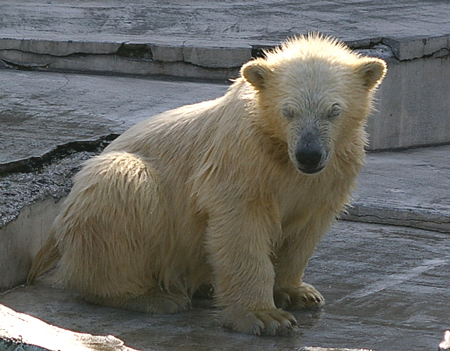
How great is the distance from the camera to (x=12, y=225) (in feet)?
13.1

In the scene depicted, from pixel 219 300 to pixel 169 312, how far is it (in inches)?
11.7

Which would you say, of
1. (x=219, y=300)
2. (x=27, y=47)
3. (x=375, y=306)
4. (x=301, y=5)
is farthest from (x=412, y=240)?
(x=301, y=5)

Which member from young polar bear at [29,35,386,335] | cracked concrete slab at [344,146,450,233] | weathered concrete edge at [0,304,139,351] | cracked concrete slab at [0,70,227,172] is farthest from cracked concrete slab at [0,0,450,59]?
weathered concrete edge at [0,304,139,351]

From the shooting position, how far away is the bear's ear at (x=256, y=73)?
3438mm

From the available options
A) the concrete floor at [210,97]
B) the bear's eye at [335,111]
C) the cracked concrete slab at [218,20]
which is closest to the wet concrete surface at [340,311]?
the concrete floor at [210,97]

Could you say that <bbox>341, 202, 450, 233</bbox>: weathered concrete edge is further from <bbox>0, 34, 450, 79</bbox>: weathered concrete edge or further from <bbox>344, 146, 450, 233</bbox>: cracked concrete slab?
<bbox>0, 34, 450, 79</bbox>: weathered concrete edge

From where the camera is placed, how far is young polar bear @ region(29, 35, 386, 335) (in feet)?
11.2

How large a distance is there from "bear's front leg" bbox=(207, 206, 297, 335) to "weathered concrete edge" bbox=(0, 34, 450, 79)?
3491 millimetres

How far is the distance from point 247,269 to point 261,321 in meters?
0.22

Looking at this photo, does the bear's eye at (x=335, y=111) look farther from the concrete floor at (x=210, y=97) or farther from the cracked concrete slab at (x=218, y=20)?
the cracked concrete slab at (x=218, y=20)

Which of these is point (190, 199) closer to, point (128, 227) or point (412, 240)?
point (128, 227)

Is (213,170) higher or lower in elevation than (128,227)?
higher

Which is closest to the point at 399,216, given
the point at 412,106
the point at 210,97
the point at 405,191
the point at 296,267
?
the point at 405,191

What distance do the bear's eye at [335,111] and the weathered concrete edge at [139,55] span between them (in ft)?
11.7
